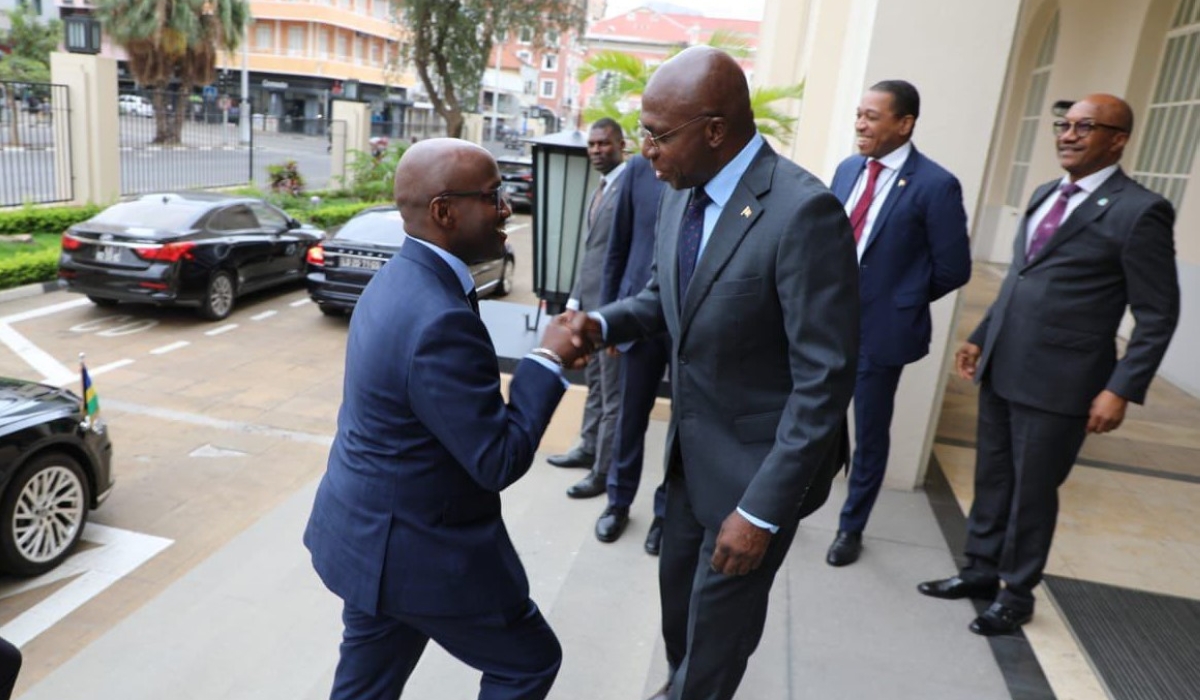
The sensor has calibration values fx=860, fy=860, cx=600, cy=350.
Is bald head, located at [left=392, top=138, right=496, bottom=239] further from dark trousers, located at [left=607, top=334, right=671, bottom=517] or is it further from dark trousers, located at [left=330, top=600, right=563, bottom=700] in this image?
dark trousers, located at [left=607, top=334, right=671, bottom=517]

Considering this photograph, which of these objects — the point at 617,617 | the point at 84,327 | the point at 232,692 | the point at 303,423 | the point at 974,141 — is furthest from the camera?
the point at 84,327

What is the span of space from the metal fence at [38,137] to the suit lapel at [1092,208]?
15.2 m

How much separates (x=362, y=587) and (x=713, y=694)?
1015 mm

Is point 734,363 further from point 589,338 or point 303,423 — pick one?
point 303,423

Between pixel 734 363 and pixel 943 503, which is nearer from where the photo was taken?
pixel 734 363

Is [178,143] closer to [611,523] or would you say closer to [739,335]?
[611,523]

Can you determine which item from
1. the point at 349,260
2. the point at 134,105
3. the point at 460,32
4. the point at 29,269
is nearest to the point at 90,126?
the point at 134,105

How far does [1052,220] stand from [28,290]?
11.3 meters

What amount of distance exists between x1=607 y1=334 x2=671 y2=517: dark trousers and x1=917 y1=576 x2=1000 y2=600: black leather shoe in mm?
1391

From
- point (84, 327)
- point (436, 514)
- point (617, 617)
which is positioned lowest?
point (84, 327)

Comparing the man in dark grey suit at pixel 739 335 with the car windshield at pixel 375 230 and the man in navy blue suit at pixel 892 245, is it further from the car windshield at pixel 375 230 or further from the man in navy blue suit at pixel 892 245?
the car windshield at pixel 375 230

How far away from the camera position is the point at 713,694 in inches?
93.2

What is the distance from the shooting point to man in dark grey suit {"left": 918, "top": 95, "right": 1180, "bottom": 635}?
9.60 ft

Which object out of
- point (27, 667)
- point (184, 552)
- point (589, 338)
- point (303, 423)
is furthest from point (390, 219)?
point (589, 338)
